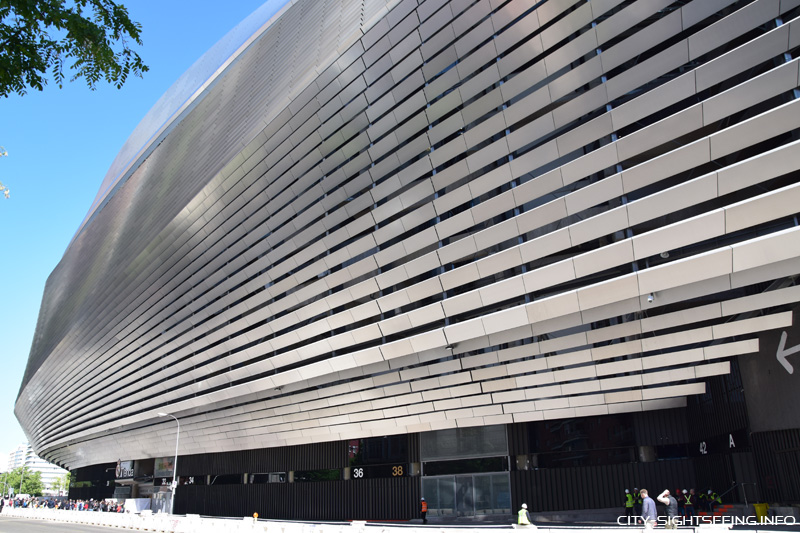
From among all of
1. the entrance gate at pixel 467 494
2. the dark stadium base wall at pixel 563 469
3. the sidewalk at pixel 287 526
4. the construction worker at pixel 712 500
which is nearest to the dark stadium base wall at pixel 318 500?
the dark stadium base wall at pixel 563 469

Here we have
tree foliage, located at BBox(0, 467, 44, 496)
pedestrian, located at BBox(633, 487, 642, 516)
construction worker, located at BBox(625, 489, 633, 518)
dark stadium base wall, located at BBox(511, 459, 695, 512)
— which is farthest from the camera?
tree foliage, located at BBox(0, 467, 44, 496)

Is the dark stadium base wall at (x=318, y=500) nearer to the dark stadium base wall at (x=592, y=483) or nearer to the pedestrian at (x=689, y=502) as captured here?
the dark stadium base wall at (x=592, y=483)

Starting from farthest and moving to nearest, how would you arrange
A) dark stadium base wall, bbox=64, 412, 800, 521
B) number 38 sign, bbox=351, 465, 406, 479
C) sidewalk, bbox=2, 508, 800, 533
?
number 38 sign, bbox=351, 465, 406, 479
dark stadium base wall, bbox=64, 412, 800, 521
sidewalk, bbox=2, 508, 800, 533

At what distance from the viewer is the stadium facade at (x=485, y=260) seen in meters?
13.5

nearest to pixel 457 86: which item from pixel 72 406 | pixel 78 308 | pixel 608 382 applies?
pixel 608 382

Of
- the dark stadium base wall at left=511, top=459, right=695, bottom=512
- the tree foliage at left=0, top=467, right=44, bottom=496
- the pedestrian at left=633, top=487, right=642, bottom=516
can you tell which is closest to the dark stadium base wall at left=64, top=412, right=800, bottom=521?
the dark stadium base wall at left=511, top=459, right=695, bottom=512

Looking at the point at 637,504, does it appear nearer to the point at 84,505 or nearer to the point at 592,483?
the point at 592,483

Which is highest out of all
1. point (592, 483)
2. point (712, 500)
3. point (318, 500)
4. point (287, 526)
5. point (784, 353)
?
point (784, 353)

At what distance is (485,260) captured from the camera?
17.1m

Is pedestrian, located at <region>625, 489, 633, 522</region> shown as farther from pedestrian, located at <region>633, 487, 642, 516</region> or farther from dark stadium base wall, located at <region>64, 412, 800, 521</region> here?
dark stadium base wall, located at <region>64, 412, 800, 521</region>

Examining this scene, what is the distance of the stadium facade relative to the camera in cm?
1352

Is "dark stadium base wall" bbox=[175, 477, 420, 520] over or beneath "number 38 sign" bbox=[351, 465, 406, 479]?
beneath

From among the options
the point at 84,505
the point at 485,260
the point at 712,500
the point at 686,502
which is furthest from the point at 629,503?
the point at 84,505

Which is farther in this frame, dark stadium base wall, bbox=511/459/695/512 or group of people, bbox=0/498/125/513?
group of people, bbox=0/498/125/513
